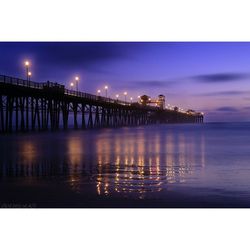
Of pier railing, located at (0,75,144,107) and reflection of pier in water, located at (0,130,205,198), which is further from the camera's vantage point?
pier railing, located at (0,75,144,107)

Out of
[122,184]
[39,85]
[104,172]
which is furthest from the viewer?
[39,85]

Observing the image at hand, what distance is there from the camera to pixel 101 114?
186 feet

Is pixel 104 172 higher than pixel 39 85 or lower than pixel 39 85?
lower

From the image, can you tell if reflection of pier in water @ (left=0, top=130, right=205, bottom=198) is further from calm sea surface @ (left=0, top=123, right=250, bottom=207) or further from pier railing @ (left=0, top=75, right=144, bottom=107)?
pier railing @ (left=0, top=75, right=144, bottom=107)

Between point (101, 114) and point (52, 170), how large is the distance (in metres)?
45.3

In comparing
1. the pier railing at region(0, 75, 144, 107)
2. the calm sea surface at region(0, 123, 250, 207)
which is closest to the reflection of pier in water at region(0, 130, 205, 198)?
the calm sea surface at region(0, 123, 250, 207)

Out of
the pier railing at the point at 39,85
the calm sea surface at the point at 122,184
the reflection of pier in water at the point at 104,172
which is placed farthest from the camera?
the pier railing at the point at 39,85

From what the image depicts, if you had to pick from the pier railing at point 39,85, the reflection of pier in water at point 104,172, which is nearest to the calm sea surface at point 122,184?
the reflection of pier in water at point 104,172

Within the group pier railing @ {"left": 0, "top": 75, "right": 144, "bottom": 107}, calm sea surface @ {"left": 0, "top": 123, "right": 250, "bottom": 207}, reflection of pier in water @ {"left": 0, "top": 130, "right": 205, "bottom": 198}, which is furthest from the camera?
pier railing @ {"left": 0, "top": 75, "right": 144, "bottom": 107}

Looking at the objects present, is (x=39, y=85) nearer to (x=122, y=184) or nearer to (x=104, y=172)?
(x=104, y=172)

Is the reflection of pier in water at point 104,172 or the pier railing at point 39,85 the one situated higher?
the pier railing at point 39,85

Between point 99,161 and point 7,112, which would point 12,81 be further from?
point 99,161

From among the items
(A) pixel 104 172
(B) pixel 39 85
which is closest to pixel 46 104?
(B) pixel 39 85

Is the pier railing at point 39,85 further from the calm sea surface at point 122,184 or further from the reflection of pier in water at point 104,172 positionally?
the calm sea surface at point 122,184
